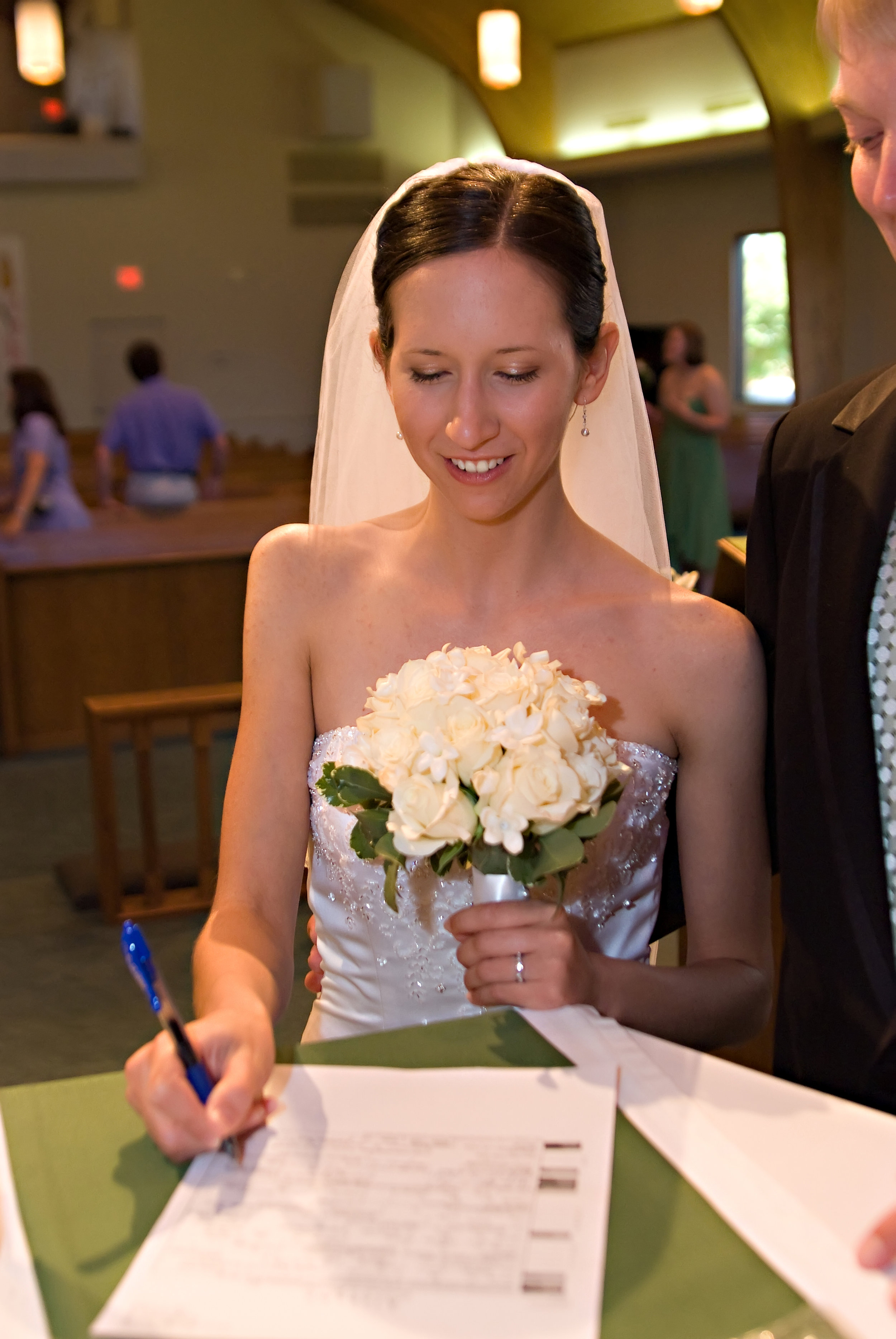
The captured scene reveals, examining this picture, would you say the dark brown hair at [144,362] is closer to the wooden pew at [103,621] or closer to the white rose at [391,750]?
the wooden pew at [103,621]

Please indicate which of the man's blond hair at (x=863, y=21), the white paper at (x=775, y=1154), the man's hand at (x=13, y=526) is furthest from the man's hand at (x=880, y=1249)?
the man's hand at (x=13, y=526)

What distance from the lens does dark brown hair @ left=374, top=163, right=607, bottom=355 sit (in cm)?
171

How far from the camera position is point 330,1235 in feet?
3.27

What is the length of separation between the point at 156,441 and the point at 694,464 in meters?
3.54

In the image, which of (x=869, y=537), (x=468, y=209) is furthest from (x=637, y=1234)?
(x=468, y=209)

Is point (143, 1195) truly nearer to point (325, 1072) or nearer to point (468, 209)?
point (325, 1072)

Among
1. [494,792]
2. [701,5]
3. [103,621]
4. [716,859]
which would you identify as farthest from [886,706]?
[701,5]

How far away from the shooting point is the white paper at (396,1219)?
91 centimetres

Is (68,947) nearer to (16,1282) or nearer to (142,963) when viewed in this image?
(142,963)

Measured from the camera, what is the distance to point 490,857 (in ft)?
4.27

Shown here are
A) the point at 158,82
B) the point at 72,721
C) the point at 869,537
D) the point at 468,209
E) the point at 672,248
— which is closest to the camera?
the point at 869,537

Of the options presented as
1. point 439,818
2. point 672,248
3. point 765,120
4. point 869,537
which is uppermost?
point 765,120

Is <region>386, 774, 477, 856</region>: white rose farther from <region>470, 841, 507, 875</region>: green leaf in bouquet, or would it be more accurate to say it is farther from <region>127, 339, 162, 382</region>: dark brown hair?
<region>127, 339, 162, 382</region>: dark brown hair

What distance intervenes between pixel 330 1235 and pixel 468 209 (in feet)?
4.15
